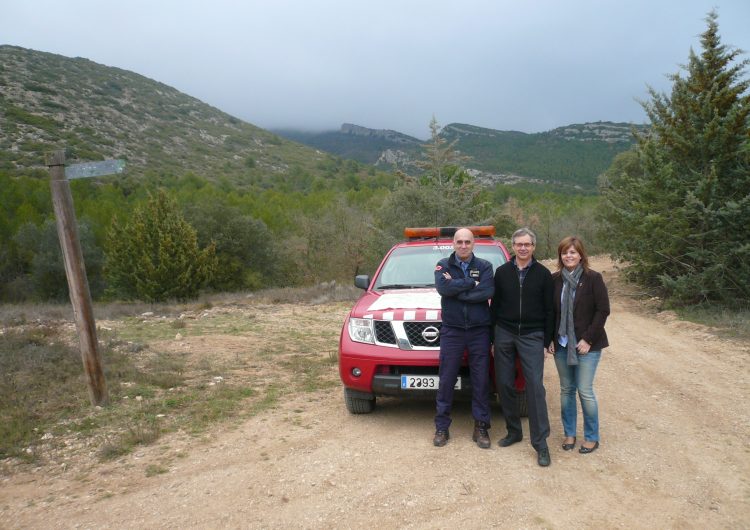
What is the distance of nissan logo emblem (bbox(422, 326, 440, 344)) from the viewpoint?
16.0 feet

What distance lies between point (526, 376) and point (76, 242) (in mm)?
4854

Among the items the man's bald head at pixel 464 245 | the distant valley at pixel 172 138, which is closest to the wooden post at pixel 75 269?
the man's bald head at pixel 464 245

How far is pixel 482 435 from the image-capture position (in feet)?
15.1

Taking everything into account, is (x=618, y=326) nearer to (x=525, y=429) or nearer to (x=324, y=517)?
(x=525, y=429)

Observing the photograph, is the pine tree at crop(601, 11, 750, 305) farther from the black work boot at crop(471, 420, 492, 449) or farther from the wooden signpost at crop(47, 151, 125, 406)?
the wooden signpost at crop(47, 151, 125, 406)

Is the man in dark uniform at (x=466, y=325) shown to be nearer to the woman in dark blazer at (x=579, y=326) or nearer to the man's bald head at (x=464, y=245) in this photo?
the man's bald head at (x=464, y=245)

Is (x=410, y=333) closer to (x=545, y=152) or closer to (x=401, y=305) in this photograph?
(x=401, y=305)

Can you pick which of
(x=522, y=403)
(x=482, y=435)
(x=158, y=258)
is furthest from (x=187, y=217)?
(x=482, y=435)

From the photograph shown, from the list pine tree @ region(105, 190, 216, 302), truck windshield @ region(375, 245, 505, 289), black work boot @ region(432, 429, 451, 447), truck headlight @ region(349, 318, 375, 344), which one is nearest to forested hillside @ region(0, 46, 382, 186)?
pine tree @ region(105, 190, 216, 302)

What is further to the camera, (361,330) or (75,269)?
(75,269)

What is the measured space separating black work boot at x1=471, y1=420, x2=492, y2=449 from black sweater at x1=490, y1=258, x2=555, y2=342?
0.90 m


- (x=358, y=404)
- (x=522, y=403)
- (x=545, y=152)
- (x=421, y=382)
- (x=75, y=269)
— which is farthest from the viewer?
(x=545, y=152)

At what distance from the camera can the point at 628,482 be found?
13.0 feet

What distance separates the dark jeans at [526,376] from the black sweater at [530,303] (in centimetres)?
7
